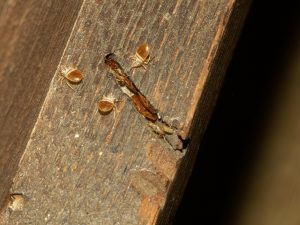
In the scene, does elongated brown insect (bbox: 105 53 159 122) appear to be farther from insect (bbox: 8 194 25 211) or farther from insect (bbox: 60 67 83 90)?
insect (bbox: 8 194 25 211)

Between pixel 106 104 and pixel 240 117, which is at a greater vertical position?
pixel 240 117

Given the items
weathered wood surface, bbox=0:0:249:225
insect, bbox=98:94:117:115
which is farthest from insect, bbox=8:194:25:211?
insect, bbox=98:94:117:115

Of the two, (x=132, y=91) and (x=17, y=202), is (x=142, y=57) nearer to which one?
(x=132, y=91)

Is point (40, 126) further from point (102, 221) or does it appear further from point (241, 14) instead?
point (241, 14)

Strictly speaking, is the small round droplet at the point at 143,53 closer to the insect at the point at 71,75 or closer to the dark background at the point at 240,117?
the insect at the point at 71,75

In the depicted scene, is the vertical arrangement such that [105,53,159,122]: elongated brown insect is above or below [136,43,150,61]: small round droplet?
below

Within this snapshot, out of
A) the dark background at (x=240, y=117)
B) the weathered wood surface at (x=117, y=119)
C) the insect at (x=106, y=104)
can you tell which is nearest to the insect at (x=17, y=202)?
the weathered wood surface at (x=117, y=119)

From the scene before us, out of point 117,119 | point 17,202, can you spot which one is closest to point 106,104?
point 117,119
